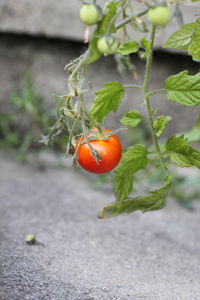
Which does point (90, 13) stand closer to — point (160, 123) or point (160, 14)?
point (160, 14)

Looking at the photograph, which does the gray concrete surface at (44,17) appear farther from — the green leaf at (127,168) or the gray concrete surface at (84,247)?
the green leaf at (127,168)

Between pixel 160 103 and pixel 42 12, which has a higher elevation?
pixel 42 12

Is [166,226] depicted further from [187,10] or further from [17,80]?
[17,80]

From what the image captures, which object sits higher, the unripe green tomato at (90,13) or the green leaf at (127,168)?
the unripe green tomato at (90,13)

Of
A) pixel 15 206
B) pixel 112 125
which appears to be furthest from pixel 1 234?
pixel 112 125

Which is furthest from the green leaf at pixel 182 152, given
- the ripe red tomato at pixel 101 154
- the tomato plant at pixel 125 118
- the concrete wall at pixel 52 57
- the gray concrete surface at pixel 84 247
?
the concrete wall at pixel 52 57

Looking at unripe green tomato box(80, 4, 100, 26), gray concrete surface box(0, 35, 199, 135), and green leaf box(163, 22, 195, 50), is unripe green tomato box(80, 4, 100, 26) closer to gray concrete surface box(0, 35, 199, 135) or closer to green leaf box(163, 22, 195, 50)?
green leaf box(163, 22, 195, 50)

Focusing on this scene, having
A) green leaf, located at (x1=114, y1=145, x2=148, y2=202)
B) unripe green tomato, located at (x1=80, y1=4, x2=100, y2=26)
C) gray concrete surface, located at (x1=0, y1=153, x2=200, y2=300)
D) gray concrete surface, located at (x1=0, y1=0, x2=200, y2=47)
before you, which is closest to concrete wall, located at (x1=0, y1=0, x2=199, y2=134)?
gray concrete surface, located at (x1=0, y1=0, x2=200, y2=47)
